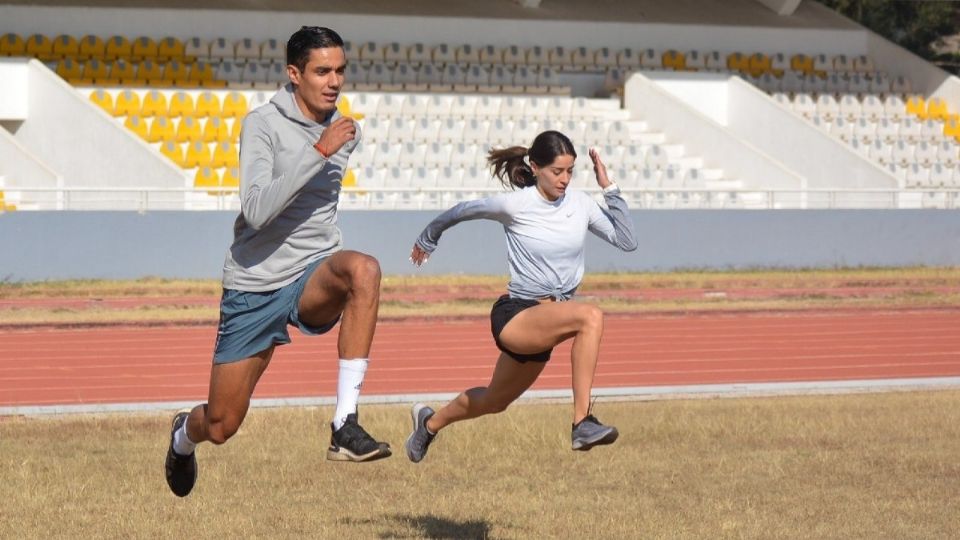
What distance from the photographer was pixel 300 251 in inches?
258

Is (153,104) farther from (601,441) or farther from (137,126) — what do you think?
(601,441)

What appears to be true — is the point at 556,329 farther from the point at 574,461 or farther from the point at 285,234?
the point at 574,461

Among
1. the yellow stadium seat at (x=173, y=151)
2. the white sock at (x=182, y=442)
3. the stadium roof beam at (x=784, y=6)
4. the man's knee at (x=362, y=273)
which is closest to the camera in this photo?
the man's knee at (x=362, y=273)

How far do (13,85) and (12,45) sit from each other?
203 cm

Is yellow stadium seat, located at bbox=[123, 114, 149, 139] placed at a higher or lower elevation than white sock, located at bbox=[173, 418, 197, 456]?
higher

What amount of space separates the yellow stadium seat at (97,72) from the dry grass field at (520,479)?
20.8 meters

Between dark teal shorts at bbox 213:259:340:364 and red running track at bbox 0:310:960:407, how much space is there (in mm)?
6468

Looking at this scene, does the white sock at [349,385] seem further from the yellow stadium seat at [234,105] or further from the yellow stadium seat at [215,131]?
the yellow stadium seat at [234,105]

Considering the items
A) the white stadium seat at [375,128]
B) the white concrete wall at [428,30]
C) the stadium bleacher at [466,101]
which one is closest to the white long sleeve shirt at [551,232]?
the stadium bleacher at [466,101]

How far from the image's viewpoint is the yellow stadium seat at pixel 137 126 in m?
29.8

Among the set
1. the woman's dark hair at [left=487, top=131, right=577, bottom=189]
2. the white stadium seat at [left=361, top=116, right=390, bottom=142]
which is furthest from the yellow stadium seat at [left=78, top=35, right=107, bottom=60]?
the woman's dark hair at [left=487, top=131, right=577, bottom=189]

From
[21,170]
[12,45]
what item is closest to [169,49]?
[12,45]

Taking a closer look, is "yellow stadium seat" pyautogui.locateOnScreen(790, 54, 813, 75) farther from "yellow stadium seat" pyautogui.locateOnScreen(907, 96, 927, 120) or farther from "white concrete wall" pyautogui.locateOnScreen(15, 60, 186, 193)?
"white concrete wall" pyautogui.locateOnScreen(15, 60, 186, 193)

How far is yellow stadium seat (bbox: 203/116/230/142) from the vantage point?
29.9m
